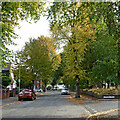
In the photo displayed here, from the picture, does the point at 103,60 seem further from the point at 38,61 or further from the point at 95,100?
the point at 38,61

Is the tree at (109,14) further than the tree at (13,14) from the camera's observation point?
No

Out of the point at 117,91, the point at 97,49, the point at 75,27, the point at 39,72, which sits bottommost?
the point at 117,91

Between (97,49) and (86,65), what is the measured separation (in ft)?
13.1

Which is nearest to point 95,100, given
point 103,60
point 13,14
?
point 103,60

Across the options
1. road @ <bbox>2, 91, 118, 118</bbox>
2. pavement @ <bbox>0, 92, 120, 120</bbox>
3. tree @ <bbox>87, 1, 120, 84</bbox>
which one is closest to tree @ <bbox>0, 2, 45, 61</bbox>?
road @ <bbox>2, 91, 118, 118</bbox>

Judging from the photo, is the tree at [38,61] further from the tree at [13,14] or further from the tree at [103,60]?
the tree at [13,14]

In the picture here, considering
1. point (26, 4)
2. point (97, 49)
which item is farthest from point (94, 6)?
point (97, 49)

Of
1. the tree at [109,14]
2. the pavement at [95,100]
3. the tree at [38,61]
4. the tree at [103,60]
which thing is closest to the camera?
the tree at [109,14]

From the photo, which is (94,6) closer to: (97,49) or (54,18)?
(54,18)

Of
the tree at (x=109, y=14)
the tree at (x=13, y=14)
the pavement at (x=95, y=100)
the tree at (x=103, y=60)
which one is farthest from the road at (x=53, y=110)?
the tree at (x=103, y=60)

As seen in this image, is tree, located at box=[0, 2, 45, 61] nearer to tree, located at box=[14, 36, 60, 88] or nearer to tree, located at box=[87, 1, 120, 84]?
tree, located at box=[87, 1, 120, 84]

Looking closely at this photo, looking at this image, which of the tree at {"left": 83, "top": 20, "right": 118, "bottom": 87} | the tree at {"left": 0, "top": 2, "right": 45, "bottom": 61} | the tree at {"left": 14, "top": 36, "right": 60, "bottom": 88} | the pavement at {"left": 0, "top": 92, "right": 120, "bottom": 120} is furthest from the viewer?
the tree at {"left": 14, "top": 36, "right": 60, "bottom": 88}

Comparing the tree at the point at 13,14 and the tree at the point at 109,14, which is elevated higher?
the tree at the point at 13,14

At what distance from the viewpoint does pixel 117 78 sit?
2847 centimetres
